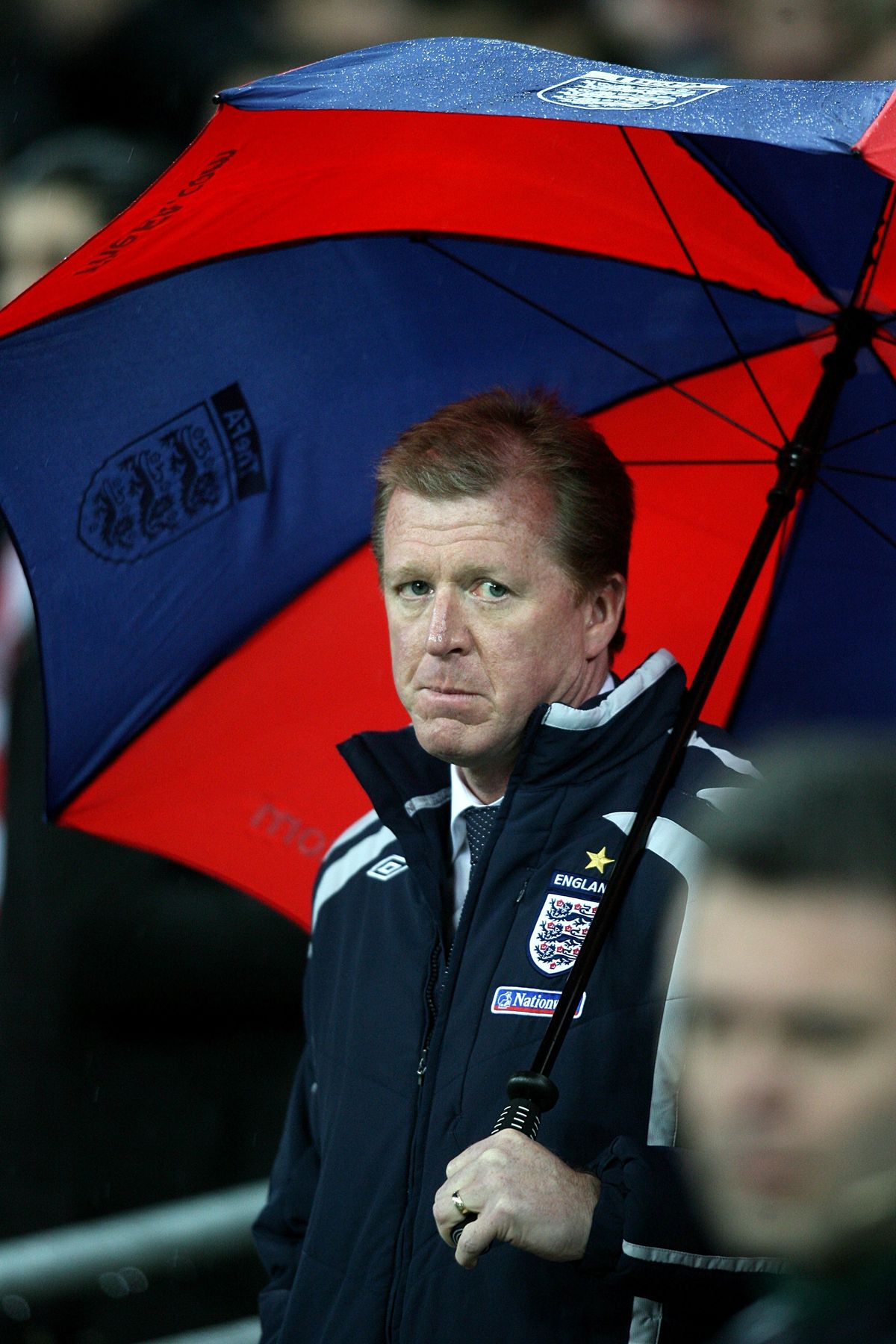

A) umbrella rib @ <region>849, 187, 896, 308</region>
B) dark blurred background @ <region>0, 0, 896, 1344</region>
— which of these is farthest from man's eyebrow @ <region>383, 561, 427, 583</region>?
dark blurred background @ <region>0, 0, 896, 1344</region>

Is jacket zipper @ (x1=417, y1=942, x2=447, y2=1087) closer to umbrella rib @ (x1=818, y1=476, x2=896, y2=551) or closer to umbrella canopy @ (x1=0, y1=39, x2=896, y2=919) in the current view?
umbrella canopy @ (x1=0, y1=39, x2=896, y2=919)

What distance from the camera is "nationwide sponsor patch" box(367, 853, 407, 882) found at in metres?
2.72

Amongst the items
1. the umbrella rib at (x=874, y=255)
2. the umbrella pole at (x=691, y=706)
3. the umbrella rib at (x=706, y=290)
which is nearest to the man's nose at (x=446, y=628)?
the umbrella pole at (x=691, y=706)

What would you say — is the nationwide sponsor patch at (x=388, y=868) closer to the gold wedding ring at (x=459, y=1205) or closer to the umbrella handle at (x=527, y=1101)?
the umbrella handle at (x=527, y=1101)

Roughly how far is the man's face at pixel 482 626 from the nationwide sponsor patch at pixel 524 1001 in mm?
362

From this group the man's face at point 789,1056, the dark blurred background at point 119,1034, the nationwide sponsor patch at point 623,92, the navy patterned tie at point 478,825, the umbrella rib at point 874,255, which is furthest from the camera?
the dark blurred background at point 119,1034

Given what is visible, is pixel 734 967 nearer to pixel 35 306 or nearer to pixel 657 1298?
pixel 657 1298

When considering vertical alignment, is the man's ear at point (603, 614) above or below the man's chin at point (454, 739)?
above

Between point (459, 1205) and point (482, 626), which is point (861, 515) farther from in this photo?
point (459, 1205)

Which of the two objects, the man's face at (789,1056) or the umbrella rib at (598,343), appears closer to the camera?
the man's face at (789,1056)

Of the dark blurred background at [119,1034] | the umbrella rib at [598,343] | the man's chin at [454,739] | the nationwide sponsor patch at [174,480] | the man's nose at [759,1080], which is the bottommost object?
the dark blurred background at [119,1034]

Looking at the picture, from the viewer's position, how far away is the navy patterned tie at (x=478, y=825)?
2619mm

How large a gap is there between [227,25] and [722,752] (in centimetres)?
453

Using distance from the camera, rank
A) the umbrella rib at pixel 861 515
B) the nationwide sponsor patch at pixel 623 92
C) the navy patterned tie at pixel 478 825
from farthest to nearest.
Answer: the umbrella rib at pixel 861 515 < the navy patterned tie at pixel 478 825 < the nationwide sponsor patch at pixel 623 92
